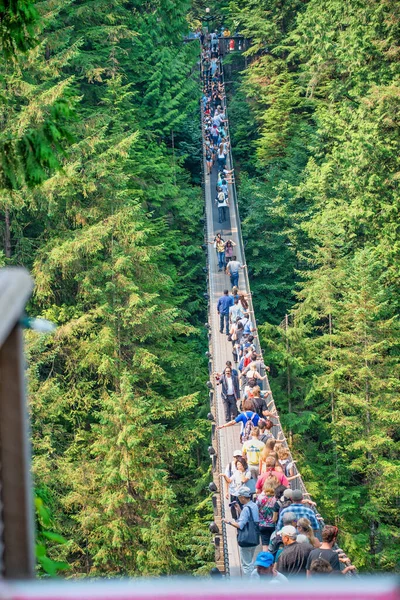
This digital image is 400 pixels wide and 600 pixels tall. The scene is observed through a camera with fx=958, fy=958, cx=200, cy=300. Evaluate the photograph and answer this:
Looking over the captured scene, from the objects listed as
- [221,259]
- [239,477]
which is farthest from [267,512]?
[221,259]

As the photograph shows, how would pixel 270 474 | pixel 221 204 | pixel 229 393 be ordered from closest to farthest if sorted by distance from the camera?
pixel 270 474
pixel 229 393
pixel 221 204

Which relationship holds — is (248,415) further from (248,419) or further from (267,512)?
(267,512)

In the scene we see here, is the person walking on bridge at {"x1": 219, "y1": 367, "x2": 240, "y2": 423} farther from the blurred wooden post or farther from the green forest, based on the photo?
the blurred wooden post

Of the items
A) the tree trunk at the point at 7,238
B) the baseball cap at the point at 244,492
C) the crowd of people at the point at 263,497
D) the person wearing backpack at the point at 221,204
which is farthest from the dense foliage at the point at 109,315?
the baseball cap at the point at 244,492

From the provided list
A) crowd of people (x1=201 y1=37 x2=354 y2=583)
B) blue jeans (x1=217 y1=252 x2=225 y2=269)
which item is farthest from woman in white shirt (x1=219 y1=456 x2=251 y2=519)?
blue jeans (x1=217 y1=252 x2=225 y2=269)

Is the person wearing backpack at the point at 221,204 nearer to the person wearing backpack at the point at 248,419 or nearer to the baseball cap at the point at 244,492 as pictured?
the person wearing backpack at the point at 248,419

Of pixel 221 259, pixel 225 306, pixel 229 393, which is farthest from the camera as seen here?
pixel 221 259

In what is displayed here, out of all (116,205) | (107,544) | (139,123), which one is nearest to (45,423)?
(107,544)

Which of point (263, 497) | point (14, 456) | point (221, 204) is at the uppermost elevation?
point (221, 204)
